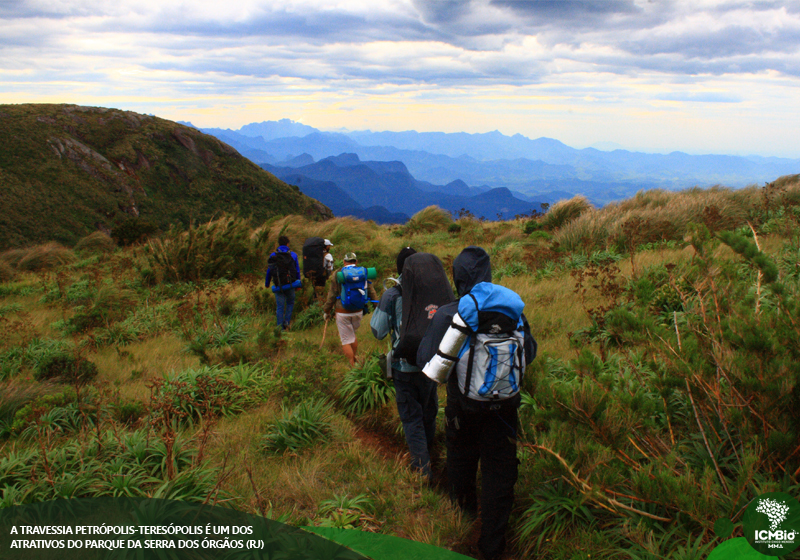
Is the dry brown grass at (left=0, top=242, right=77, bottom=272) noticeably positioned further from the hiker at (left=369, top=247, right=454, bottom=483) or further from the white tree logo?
the white tree logo

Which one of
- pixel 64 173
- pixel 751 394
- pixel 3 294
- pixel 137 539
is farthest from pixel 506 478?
pixel 64 173

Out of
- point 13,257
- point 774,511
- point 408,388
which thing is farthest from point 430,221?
point 13,257

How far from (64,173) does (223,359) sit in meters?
75.7

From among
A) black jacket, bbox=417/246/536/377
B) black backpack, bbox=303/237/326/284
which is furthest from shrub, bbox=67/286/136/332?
black jacket, bbox=417/246/536/377

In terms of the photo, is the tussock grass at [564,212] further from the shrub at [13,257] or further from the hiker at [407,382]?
the shrub at [13,257]

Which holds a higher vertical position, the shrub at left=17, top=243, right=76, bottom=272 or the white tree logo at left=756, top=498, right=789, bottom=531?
the white tree logo at left=756, top=498, right=789, bottom=531

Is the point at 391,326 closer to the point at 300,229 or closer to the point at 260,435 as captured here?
the point at 260,435

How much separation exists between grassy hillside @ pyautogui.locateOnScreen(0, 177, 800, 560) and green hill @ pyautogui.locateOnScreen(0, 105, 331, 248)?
4577 cm

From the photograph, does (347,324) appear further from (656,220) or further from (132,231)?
(132,231)

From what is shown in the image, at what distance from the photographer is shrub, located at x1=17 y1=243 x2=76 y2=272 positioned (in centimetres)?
1686

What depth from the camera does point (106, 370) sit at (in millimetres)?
6488

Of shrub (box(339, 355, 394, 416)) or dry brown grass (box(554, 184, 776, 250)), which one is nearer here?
shrub (box(339, 355, 394, 416))

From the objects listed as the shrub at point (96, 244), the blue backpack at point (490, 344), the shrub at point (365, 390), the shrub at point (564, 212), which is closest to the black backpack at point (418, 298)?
the blue backpack at point (490, 344)

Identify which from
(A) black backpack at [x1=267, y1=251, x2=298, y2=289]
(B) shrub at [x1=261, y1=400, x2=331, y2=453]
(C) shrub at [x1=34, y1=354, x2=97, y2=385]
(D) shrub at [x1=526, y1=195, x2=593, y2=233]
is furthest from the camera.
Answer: (D) shrub at [x1=526, y1=195, x2=593, y2=233]
